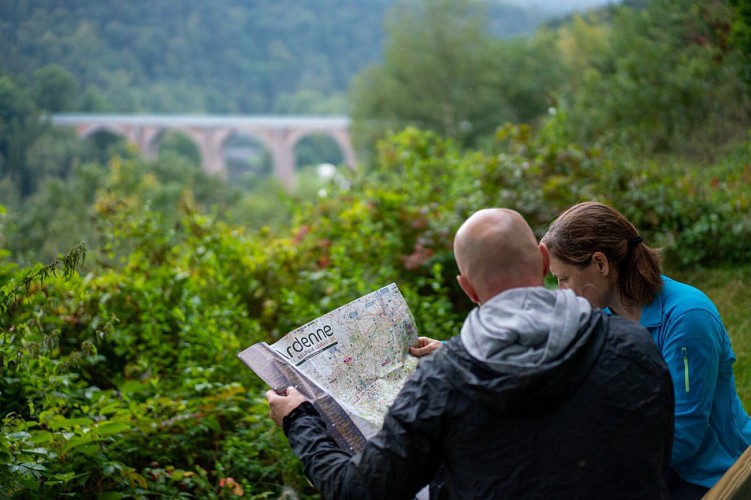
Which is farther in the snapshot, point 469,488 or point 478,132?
point 478,132

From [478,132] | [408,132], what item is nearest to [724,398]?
[408,132]

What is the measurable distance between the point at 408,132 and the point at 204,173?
28.0 meters

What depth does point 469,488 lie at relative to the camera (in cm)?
131

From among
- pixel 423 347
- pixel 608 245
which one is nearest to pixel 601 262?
pixel 608 245

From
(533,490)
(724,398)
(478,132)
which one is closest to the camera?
(533,490)

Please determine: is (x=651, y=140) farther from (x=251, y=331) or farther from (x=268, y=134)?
(x=268, y=134)

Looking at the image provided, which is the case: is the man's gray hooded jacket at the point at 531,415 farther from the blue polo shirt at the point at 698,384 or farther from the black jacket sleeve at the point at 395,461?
the blue polo shirt at the point at 698,384

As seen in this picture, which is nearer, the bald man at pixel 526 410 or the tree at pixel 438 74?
the bald man at pixel 526 410

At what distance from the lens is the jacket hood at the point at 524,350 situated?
124 cm

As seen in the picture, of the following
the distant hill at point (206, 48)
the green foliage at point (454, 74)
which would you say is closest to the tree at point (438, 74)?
the green foliage at point (454, 74)

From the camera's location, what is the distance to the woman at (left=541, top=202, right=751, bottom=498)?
5.56ft

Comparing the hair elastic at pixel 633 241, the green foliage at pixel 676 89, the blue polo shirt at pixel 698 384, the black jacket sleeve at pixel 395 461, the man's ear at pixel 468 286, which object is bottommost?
the green foliage at pixel 676 89

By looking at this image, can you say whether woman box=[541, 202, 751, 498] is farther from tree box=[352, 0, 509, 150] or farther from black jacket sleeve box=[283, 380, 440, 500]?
tree box=[352, 0, 509, 150]

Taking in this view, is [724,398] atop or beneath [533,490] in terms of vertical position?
beneath
